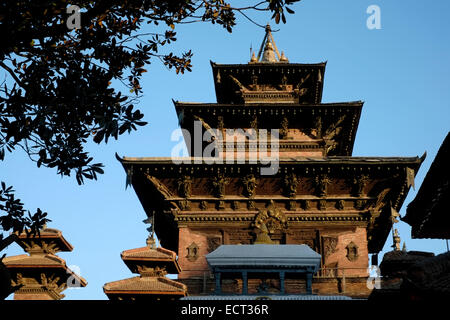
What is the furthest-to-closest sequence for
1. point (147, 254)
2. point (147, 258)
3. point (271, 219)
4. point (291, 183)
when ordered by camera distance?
point (291, 183), point (271, 219), point (147, 254), point (147, 258)

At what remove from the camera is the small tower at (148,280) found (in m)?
14.6

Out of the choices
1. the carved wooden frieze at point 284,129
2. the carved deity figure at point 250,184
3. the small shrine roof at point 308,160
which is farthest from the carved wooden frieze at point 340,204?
the carved wooden frieze at point 284,129

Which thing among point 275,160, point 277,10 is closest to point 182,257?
point 275,160

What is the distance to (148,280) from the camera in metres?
15.0

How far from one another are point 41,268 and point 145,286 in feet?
17.9

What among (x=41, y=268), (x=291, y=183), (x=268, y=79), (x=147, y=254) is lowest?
(x=41, y=268)

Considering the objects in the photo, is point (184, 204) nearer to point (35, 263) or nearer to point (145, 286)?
point (145, 286)

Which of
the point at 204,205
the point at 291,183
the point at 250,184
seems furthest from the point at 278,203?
the point at 204,205

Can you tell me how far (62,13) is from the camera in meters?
7.03

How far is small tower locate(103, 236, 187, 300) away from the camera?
14.6 metres

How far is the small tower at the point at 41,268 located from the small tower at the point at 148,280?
3881 mm
